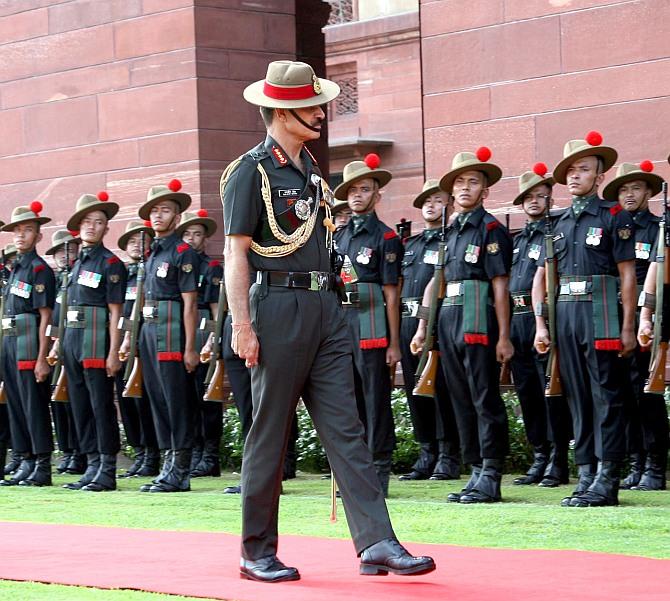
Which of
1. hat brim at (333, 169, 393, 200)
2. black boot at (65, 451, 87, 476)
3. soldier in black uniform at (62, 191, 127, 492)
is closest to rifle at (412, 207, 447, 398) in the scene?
hat brim at (333, 169, 393, 200)

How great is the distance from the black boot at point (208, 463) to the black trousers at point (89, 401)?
120cm

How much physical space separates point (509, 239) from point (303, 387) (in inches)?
143

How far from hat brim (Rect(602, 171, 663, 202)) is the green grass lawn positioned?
2.01 meters

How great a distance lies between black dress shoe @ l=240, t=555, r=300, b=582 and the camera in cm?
638

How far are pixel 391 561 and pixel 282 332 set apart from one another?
3.41 feet

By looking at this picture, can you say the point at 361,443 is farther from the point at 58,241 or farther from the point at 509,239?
the point at 58,241

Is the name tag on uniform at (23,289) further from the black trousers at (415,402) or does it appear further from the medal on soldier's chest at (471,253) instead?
the medal on soldier's chest at (471,253)

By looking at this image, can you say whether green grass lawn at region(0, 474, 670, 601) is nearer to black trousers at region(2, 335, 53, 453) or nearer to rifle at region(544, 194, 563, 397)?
black trousers at region(2, 335, 53, 453)

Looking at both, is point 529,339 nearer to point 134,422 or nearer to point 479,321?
point 479,321

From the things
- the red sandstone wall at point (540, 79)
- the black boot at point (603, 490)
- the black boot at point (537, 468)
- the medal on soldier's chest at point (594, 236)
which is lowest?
→ the black boot at point (537, 468)

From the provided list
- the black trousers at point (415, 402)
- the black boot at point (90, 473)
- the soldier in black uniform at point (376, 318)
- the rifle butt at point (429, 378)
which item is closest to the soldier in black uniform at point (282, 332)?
the soldier in black uniform at point (376, 318)

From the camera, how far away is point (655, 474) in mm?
10430

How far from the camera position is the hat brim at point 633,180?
34.8ft

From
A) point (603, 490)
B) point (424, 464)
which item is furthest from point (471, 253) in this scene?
point (424, 464)
